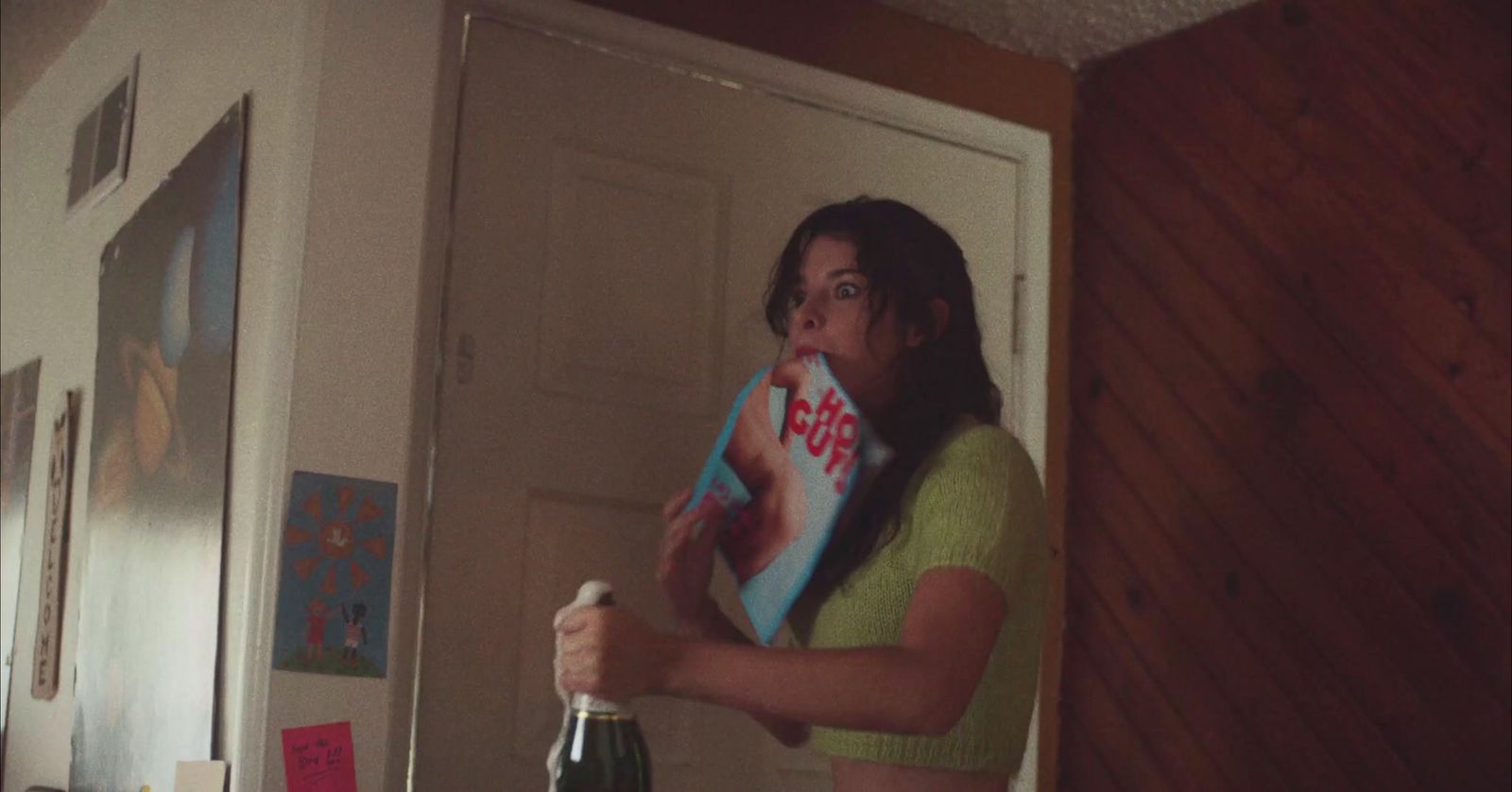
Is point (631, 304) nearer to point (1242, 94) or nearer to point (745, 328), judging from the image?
point (745, 328)

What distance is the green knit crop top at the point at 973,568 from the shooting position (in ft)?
4.51

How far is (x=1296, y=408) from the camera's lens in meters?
2.29

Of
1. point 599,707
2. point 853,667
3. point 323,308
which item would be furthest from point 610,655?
point 323,308

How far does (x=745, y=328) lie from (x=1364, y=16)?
41.2 inches

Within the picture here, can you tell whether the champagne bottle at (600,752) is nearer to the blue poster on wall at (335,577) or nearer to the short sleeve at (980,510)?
the short sleeve at (980,510)

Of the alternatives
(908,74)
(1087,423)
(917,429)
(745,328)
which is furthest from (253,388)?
(1087,423)

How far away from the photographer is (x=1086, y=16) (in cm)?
254

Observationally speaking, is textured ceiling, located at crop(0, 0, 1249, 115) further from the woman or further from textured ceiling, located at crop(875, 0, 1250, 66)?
the woman

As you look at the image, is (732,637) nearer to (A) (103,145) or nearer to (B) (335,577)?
(B) (335,577)

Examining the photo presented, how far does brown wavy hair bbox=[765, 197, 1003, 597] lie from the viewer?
5.10 feet

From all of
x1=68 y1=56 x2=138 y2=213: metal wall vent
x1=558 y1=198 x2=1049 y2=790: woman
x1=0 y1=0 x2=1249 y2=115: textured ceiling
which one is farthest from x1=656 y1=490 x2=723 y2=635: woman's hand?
x1=68 y1=56 x2=138 y2=213: metal wall vent

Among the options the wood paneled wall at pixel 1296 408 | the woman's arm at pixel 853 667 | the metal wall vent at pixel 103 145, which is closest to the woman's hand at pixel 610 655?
the woman's arm at pixel 853 667

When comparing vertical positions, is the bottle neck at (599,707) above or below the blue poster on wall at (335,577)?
below

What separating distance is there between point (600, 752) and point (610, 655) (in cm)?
9
